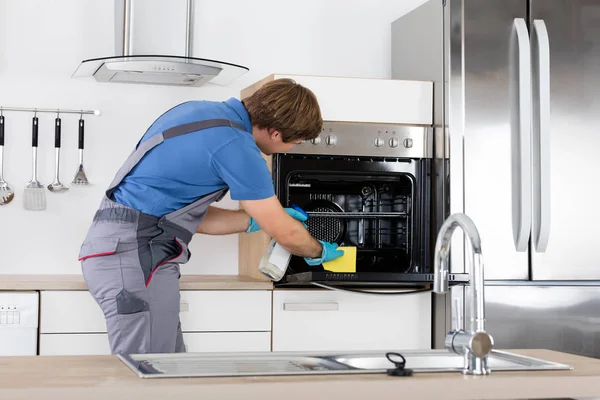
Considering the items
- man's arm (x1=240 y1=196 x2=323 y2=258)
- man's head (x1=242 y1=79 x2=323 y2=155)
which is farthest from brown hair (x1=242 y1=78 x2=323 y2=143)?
man's arm (x1=240 y1=196 x2=323 y2=258)

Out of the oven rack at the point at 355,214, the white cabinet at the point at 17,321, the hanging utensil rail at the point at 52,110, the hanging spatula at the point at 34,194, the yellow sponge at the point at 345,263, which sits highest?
the hanging utensil rail at the point at 52,110

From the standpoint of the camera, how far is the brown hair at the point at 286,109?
257 centimetres

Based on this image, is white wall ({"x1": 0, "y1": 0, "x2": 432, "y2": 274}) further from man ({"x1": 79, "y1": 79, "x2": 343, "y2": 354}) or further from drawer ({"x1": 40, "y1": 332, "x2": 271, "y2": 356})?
man ({"x1": 79, "y1": 79, "x2": 343, "y2": 354})

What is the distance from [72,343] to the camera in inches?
116

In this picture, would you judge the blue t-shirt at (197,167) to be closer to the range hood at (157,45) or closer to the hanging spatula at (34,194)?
the range hood at (157,45)

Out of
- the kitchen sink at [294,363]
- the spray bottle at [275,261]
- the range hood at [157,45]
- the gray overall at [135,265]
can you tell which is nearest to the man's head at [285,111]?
the gray overall at [135,265]

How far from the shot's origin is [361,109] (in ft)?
10.8

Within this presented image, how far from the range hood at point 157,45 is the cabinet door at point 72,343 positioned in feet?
3.25

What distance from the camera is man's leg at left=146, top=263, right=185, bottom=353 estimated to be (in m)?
2.62

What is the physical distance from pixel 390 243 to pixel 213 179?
39.9 inches

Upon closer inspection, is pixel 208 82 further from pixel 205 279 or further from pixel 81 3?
pixel 205 279

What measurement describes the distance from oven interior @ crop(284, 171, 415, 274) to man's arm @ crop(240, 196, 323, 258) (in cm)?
36

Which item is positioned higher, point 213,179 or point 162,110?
point 162,110

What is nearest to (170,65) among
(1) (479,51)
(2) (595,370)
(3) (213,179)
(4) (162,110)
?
(4) (162,110)
